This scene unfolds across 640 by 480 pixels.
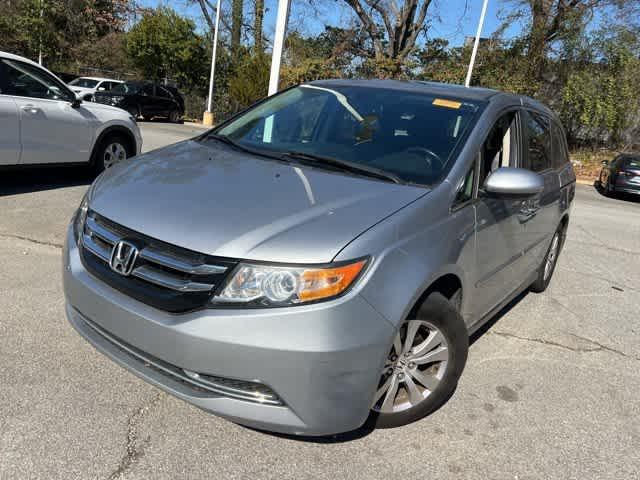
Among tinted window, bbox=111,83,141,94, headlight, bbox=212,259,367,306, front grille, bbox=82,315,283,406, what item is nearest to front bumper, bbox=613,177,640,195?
headlight, bbox=212,259,367,306

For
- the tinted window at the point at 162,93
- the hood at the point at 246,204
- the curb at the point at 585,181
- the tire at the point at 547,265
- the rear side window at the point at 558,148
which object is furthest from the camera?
the tinted window at the point at 162,93

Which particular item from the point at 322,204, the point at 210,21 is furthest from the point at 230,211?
the point at 210,21

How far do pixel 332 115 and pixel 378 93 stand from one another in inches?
13.8

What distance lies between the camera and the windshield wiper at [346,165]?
9.43 ft

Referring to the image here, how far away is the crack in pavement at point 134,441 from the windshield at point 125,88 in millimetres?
20260

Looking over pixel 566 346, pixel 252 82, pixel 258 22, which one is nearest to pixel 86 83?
pixel 252 82

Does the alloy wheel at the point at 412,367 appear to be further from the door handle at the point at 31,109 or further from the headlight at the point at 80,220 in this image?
the door handle at the point at 31,109

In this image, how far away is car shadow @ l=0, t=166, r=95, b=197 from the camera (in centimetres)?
671

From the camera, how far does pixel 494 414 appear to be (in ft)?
9.88

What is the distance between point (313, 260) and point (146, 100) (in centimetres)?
2137

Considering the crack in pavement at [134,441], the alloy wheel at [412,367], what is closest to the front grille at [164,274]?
the crack in pavement at [134,441]

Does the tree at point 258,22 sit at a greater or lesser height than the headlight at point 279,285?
greater

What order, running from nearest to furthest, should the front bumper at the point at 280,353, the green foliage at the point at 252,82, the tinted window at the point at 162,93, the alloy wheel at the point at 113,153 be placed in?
the front bumper at the point at 280,353
the alloy wheel at the point at 113,153
the tinted window at the point at 162,93
the green foliage at the point at 252,82

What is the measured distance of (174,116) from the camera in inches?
931
